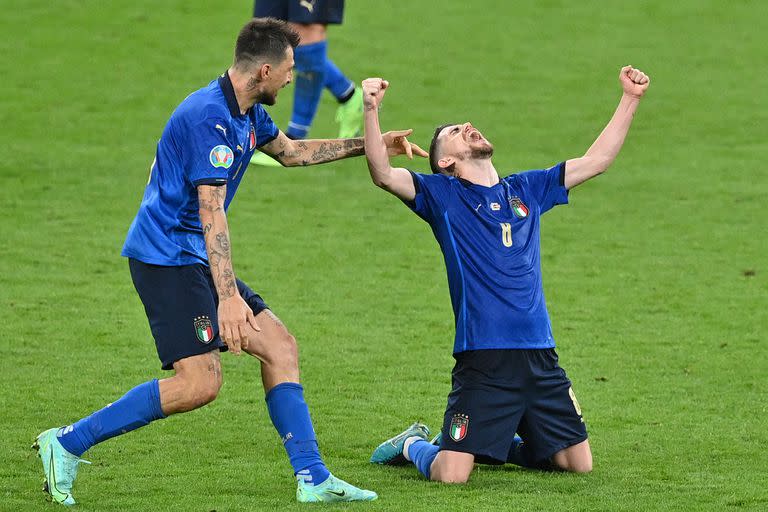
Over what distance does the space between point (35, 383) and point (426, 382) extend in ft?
6.52

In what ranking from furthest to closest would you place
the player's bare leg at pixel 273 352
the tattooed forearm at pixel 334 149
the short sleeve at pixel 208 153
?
the tattooed forearm at pixel 334 149 < the player's bare leg at pixel 273 352 < the short sleeve at pixel 208 153

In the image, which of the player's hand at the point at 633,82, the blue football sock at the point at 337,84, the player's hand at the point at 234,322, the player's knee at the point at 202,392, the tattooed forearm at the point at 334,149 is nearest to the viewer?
the player's hand at the point at 234,322

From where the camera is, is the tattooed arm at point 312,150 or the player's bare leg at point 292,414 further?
the tattooed arm at point 312,150

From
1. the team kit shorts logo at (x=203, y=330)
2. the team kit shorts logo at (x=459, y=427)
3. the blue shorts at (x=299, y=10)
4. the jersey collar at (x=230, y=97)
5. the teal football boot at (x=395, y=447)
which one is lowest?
the teal football boot at (x=395, y=447)

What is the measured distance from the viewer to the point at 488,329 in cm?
607

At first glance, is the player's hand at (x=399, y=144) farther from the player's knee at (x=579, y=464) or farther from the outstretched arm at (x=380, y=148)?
the player's knee at (x=579, y=464)

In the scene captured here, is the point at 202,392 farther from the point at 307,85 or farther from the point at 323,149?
the point at 307,85

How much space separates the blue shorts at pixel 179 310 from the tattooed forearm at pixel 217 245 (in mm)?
213

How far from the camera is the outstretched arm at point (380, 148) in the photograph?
5809mm

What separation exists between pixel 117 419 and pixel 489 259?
1.67m

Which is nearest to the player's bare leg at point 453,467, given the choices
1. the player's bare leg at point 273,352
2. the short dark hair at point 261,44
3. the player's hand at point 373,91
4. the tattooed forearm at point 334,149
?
the player's bare leg at point 273,352

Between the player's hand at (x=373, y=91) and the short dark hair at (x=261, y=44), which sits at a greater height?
the short dark hair at (x=261, y=44)

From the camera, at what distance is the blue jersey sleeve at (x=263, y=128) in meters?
5.90

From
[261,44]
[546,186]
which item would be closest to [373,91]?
[261,44]
